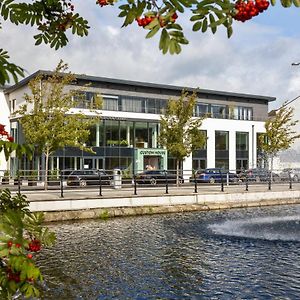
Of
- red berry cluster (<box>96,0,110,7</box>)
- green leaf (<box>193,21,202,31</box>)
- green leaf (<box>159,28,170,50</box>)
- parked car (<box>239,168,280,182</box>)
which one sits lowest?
parked car (<box>239,168,280,182</box>)

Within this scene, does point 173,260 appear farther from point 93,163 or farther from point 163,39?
point 93,163

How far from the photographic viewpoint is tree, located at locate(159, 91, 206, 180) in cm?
4122

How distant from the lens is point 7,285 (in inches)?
95.4

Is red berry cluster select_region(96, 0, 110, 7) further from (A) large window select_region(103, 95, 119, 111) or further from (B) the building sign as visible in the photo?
(A) large window select_region(103, 95, 119, 111)

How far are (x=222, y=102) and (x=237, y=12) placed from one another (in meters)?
60.3

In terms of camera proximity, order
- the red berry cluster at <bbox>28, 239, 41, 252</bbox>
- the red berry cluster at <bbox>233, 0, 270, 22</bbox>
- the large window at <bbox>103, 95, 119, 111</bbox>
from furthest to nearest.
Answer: the large window at <bbox>103, 95, 119, 111</bbox> < the red berry cluster at <bbox>28, 239, 41, 252</bbox> < the red berry cluster at <bbox>233, 0, 270, 22</bbox>

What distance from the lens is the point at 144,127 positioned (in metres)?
52.1

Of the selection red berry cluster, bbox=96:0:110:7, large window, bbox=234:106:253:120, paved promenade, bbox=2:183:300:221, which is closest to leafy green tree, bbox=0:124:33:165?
red berry cluster, bbox=96:0:110:7

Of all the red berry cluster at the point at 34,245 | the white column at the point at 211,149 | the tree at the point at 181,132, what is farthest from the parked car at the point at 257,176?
the red berry cluster at the point at 34,245

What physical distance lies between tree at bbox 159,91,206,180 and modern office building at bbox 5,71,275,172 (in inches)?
335

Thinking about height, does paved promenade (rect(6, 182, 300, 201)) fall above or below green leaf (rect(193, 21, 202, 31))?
below

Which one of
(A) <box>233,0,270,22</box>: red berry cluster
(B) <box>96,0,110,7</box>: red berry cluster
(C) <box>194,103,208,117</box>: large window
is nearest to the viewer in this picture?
(A) <box>233,0,270,22</box>: red berry cluster

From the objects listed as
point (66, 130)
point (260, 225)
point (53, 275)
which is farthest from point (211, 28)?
point (66, 130)

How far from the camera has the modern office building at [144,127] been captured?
160ft
